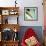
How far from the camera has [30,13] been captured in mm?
5832

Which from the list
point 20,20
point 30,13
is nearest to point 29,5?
point 30,13

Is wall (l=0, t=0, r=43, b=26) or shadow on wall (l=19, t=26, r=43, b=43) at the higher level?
wall (l=0, t=0, r=43, b=26)

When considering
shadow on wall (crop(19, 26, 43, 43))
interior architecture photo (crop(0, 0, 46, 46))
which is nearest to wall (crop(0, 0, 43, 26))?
interior architecture photo (crop(0, 0, 46, 46))

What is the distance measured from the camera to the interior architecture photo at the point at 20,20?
571cm

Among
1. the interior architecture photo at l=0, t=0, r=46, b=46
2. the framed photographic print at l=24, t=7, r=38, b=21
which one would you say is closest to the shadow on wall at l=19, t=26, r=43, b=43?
the interior architecture photo at l=0, t=0, r=46, b=46

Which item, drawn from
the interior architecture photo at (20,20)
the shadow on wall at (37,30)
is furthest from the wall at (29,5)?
the shadow on wall at (37,30)

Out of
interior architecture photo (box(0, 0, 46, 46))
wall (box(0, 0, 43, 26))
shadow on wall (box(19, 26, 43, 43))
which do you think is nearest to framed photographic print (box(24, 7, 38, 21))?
interior architecture photo (box(0, 0, 46, 46))

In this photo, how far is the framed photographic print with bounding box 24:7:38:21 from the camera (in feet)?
19.1

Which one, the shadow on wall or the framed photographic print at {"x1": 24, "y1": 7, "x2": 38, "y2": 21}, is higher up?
the framed photographic print at {"x1": 24, "y1": 7, "x2": 38, "y2": 21}

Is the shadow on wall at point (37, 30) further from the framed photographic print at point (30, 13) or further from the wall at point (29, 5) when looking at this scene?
the framed photographic print at point (30, 13)

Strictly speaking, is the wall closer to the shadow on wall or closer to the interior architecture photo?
the interior architecture photo

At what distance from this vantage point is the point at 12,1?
19.2 feet

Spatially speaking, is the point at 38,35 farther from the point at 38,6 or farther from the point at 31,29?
the point at 38,6

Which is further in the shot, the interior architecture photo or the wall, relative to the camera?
the wall
